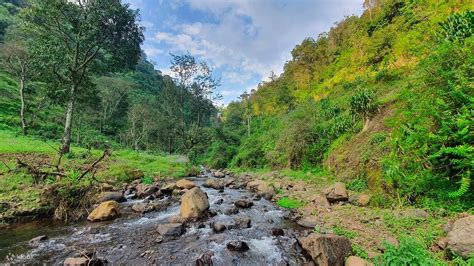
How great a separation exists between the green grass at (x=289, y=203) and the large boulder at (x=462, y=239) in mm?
6216

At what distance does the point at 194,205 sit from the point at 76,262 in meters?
4.49

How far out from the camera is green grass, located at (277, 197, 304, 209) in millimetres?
11281

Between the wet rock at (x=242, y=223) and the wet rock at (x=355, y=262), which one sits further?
the wet rock at (x=242, y=223)

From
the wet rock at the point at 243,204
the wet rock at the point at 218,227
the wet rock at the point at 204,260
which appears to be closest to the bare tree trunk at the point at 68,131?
the wet rock at the point at 243,204

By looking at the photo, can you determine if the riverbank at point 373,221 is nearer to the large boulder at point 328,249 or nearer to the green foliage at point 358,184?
the green foliage at point 358,184

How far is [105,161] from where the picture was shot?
709 inches

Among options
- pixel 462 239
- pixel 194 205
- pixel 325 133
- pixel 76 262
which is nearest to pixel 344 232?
pixel 462 239

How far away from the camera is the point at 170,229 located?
26.0ft

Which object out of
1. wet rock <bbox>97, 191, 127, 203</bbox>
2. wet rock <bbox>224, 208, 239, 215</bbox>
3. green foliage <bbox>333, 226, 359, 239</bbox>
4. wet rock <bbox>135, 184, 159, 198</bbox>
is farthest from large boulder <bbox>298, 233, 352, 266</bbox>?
wet rock <bbox>135, 184, 159, 198</bbox>

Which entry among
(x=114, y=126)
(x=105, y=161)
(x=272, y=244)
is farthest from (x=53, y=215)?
(x=114, y=126)

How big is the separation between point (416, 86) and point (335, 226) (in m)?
6.12

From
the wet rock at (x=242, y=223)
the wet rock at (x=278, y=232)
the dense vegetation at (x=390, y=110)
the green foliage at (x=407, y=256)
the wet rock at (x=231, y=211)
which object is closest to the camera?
the green foliage at (x=407, y=256)

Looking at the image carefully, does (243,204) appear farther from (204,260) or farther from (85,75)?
(85,75)

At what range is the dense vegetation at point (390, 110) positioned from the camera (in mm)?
7316
